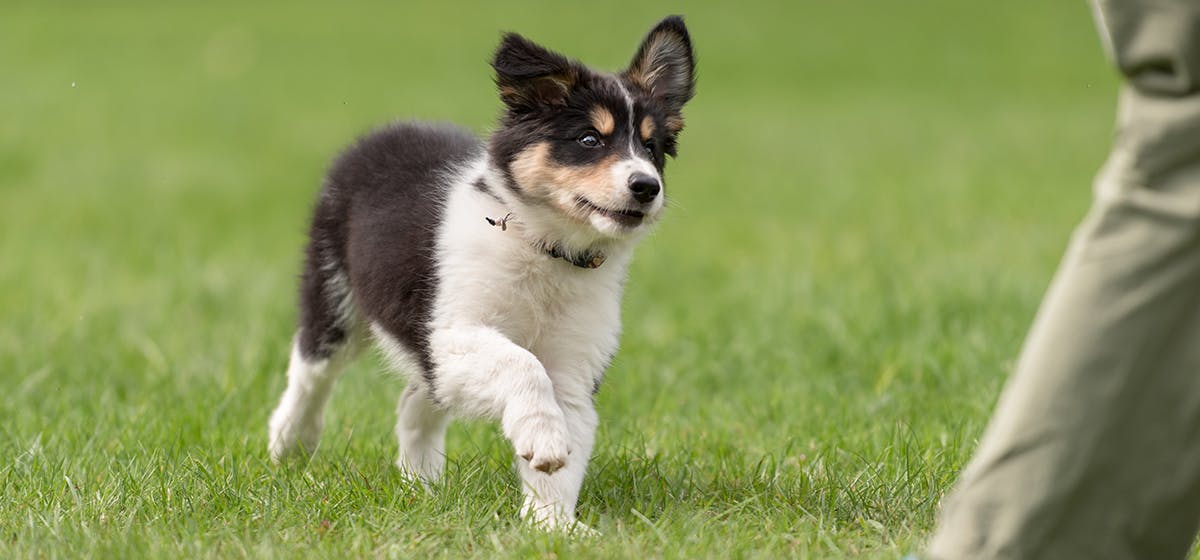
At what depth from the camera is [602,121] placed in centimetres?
444

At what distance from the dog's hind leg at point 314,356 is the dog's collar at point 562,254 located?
0.90 m

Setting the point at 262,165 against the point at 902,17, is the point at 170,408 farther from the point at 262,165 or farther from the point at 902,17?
the point at 902,17

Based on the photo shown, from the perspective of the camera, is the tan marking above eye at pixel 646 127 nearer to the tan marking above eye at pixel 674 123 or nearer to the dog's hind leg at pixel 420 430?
the tan marking above eye at pixel 674 123

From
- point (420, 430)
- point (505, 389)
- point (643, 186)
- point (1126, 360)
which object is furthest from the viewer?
point (420, 430)

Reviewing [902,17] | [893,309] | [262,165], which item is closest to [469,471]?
[893,309]

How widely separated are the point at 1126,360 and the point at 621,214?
1.70 m

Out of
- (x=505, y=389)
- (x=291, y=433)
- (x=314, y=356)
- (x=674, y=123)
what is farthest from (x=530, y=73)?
(x=291, y=433)

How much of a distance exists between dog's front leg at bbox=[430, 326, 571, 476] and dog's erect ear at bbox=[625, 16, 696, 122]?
930 mm

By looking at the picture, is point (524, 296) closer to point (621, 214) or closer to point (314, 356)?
point (621, 214)

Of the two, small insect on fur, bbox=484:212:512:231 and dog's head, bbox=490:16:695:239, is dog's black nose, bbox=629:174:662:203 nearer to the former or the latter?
dog's head, bbox=490:16:695:239

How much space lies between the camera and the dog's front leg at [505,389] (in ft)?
13.2

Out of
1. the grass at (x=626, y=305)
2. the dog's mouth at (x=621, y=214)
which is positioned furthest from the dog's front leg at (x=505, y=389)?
the dog's mouth at (x=621, y=214)

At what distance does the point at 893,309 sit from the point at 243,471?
3.89 m

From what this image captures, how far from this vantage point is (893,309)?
7625 millimetres
